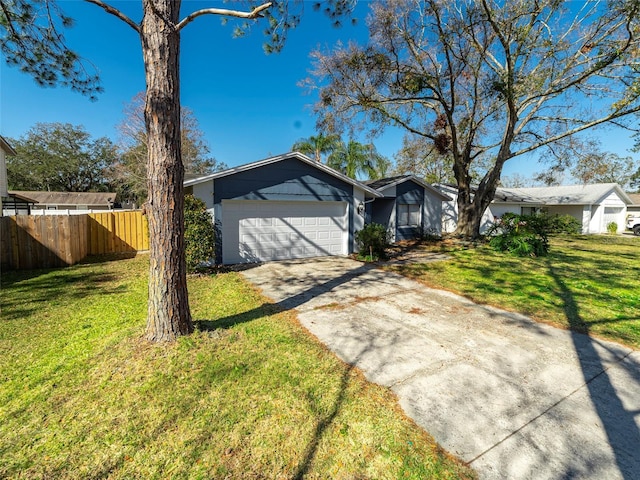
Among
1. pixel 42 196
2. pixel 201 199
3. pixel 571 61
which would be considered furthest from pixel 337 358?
pixel 42 196

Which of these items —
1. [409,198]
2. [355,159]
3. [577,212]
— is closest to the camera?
[409,198]

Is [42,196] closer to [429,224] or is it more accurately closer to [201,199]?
[201,199]

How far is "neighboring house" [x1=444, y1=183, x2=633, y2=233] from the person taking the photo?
20125mm

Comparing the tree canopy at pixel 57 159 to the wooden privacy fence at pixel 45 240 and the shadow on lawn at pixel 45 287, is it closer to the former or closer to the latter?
the wooden privacy fence at pixel 45 240

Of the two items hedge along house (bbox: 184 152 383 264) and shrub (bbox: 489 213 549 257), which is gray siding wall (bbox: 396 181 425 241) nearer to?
shrub (bbox: 489 213 549 257)

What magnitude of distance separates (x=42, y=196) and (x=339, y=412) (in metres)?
37.4

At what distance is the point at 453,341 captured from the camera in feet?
12.9

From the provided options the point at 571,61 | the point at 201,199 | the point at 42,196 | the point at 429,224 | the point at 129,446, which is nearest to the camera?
the point at 129,446

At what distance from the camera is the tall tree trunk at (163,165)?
133 inches

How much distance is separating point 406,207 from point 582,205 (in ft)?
52.3

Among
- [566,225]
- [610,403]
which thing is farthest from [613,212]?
[610,403]

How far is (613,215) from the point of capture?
22672mm

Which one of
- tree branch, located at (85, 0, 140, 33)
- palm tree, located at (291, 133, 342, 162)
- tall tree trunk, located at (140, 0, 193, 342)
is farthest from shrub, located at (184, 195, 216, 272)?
palm tree, located at (291, 133, 342, 162)

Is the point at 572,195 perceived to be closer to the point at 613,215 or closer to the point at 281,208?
the point at 613,215
